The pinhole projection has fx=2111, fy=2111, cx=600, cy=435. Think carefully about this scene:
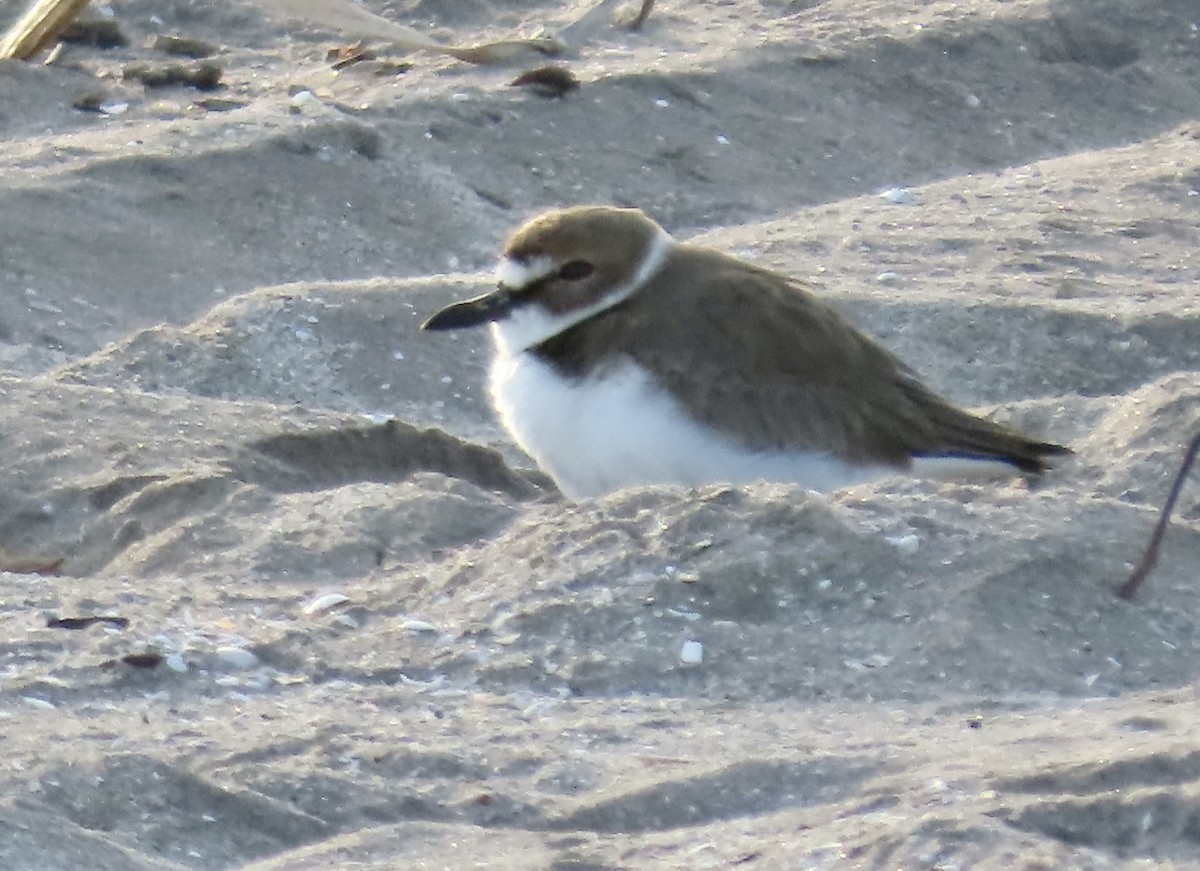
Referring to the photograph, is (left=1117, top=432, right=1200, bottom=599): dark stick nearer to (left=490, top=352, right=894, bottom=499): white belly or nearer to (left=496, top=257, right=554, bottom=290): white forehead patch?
(left=490, top=352, right=894, bottom=499): white belly

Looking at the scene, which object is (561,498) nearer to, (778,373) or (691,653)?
(778,373)

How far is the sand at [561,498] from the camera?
2551 mm

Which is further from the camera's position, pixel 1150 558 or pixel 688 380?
pixel 688 380

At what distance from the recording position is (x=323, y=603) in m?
3.32

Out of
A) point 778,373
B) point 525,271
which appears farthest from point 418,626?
point 525,271

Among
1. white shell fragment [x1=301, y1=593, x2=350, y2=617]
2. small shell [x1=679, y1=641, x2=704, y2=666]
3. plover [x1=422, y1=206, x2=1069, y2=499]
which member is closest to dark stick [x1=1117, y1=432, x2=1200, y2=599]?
small shell [x1=679, y1=641, x2=704, y2=666]

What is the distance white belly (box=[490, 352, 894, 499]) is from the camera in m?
4.00

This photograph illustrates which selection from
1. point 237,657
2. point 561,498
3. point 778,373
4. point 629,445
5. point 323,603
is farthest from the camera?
point 561,498

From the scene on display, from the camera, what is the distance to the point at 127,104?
639 centimetres

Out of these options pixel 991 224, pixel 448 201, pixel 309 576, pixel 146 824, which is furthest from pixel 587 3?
pixel 146 824

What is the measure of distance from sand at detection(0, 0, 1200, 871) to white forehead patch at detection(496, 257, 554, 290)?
1.19 feet

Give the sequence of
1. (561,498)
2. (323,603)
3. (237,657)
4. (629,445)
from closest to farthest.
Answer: (237,657) < (323,603) < (629,445) < (561,498)

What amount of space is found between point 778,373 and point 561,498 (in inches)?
20.4

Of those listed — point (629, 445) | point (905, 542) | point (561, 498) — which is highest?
point (905, 542)
